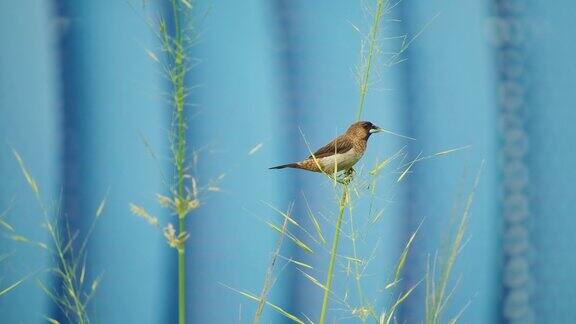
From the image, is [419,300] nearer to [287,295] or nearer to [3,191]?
[287,295]

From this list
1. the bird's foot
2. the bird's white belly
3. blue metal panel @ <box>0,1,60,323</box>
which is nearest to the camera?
the bird's foot

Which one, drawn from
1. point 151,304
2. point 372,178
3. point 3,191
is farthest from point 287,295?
point 372,178

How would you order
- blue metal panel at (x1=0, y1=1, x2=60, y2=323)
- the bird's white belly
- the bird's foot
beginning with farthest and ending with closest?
blue metal panel at (x1=0, y1=1, x2=60, y2=323), the bird's white belly, the bird's foot

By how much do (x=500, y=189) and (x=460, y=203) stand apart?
0.15m

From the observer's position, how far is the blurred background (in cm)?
240

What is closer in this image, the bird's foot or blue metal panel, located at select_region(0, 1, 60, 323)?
the bird's foot

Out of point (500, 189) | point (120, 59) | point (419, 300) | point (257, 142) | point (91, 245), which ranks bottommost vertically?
point (419, 300)

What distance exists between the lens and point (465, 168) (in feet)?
8.04

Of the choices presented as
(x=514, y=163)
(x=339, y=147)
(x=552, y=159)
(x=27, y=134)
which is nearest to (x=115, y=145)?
(x=27, y=134)

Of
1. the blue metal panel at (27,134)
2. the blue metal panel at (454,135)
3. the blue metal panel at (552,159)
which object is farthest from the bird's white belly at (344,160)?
the blue metal panel at (27,134)

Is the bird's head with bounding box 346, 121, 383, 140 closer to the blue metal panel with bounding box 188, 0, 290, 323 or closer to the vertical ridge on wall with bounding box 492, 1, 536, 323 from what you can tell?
the blue metal panel with bounding box 188, 0, 290, 323

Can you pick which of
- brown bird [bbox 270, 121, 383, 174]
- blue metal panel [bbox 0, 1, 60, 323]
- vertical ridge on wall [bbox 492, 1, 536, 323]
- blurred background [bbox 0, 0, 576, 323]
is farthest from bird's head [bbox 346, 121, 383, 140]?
blue metal panel [bbox 0, 1, 60, 323]

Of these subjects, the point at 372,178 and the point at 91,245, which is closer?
the point at 372,178

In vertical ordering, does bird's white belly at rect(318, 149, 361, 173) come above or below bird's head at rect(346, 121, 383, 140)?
below
